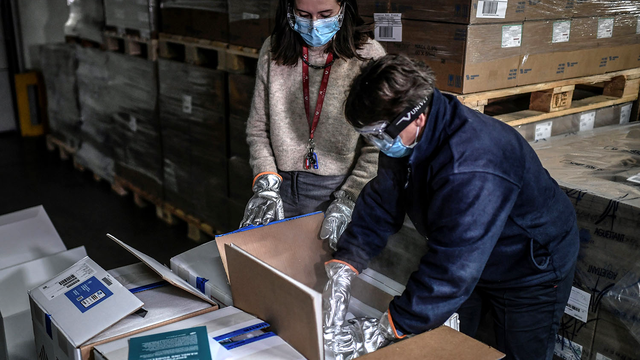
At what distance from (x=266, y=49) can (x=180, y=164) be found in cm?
229

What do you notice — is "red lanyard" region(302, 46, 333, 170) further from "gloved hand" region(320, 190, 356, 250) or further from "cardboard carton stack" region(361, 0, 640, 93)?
"cardboard carton stack" region(361, 0, 640, 93)

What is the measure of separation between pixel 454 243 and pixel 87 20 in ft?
17.1

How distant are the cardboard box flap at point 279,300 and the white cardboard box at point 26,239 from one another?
5.71 ft

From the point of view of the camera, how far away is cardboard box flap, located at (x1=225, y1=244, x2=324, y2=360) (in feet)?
4.66

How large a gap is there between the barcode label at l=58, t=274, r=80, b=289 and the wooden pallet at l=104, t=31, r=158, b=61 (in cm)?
308

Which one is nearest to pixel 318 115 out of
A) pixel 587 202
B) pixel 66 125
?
pixel 587 202

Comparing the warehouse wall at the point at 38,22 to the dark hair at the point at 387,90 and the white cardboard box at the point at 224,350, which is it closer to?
the white cardboard box at the point at 224,350

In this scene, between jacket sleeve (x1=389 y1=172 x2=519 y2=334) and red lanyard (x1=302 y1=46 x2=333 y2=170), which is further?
red lanyard (x1=302 y1=46 x2=333 y2=170)

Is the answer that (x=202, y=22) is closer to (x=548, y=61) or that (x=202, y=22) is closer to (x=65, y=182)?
(x=548, y=61)

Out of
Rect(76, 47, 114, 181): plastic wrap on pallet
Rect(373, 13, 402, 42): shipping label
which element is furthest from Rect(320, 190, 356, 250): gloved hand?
Rect(76, 47, 114, 181): plastic wrap on pallet

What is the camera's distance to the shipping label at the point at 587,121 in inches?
126

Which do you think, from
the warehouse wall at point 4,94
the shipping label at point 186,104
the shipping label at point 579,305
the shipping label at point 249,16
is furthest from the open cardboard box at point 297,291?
the warehouse wall at point 4,94

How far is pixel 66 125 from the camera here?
6547 mm

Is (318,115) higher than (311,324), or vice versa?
(318,115)
